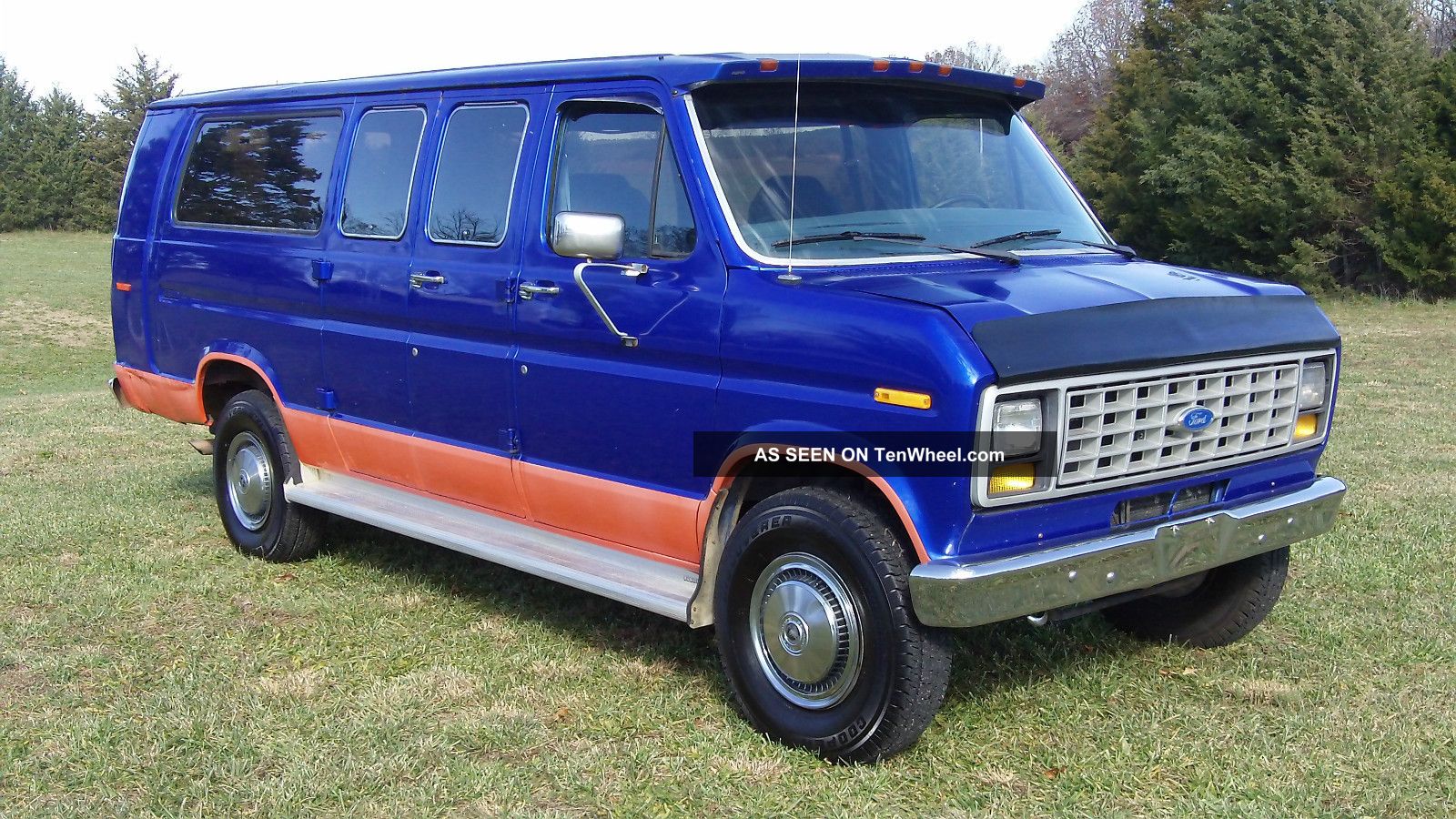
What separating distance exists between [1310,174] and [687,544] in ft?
97.4

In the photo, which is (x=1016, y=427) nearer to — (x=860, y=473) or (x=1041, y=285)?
(x=860, y=473)

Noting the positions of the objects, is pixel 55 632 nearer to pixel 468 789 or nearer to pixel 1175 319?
pixel 468 789

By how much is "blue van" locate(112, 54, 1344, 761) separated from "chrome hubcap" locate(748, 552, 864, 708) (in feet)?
0.05

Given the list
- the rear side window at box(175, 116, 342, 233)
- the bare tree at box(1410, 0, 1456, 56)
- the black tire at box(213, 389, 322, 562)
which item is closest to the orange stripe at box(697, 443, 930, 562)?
the rear side window at box(175, 116, 342, 233)

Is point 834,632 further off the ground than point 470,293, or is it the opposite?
point 470,293

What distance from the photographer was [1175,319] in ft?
14.4

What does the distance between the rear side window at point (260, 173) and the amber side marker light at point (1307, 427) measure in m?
4.49

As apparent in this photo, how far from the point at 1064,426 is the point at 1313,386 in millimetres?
1428

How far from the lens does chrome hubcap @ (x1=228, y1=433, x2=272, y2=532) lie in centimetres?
712

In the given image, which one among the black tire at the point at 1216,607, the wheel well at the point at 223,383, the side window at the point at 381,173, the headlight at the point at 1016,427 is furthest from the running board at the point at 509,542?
the black tire at the point at 1216,607

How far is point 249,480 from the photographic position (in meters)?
7.22

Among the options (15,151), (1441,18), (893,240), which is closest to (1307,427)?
(893,240)

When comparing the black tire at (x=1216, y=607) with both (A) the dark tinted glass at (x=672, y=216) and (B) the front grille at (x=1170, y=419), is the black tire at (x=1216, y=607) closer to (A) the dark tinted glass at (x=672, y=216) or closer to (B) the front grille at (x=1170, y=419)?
(B) the front grille at (x=1170, y=419)

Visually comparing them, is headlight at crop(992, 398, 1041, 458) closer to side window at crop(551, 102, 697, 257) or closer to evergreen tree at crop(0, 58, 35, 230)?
side window at crop(551, 102, 697, 257)
